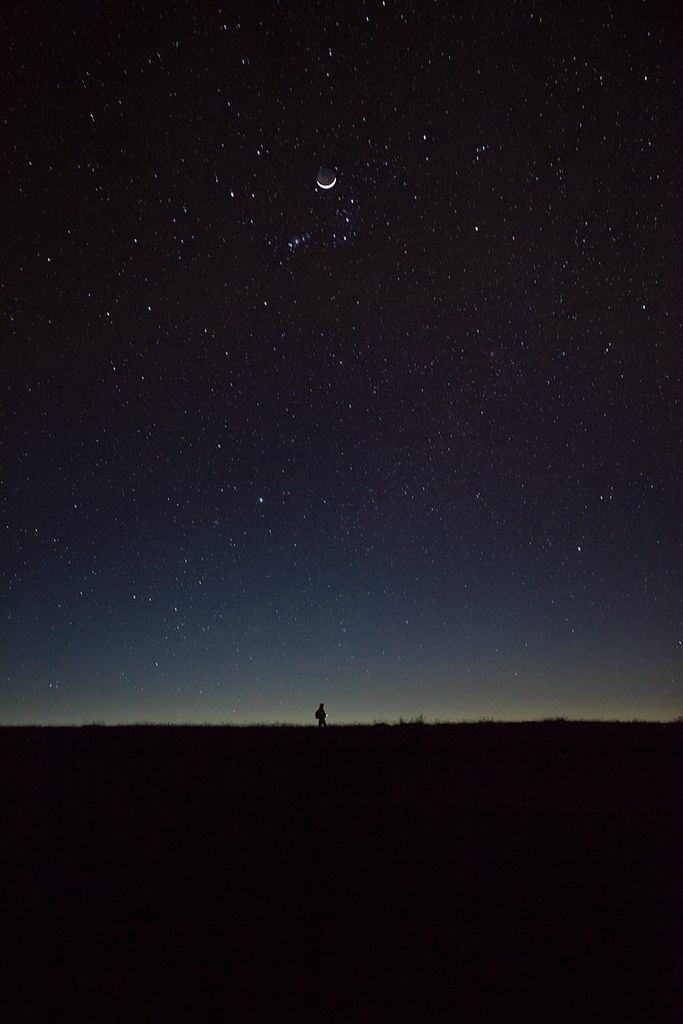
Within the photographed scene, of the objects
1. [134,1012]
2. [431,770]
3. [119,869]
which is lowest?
[134,1012]

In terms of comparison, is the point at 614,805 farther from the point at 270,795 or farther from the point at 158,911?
the point at 158,911

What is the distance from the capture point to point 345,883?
19.9 ft

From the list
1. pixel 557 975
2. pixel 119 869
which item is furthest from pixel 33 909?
pixel 557 975

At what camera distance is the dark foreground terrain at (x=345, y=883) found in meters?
4.59

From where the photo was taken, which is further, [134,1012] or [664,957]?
[664,957]

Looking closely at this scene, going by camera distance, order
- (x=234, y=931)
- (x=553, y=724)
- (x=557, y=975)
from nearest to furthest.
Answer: (x=557, y=975) → (x=234, y=931) → (x=553, y=724)

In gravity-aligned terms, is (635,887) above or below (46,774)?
below

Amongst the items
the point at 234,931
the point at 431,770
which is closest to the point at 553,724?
the point at 431,770

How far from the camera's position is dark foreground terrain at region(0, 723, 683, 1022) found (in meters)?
4.59

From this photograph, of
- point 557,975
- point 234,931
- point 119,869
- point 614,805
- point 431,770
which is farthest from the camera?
point 431,770

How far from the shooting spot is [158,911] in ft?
18.5

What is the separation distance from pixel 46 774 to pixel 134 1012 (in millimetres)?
5848

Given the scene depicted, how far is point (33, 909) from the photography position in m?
5.74

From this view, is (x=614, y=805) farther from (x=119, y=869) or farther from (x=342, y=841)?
(x=119, y=869)
